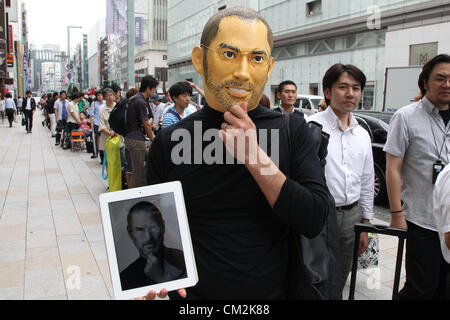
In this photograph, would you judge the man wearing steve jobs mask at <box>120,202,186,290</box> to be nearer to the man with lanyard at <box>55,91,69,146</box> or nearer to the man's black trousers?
the man's black trousers

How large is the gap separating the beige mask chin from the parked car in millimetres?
5762

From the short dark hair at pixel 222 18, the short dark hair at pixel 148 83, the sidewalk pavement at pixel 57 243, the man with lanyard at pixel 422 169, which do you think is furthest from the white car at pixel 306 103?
the short dark hair at pixel 222 18

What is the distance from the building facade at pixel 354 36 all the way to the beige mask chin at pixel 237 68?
19.7m

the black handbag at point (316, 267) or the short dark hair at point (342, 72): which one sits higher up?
the short dark hair at point (342, 72)

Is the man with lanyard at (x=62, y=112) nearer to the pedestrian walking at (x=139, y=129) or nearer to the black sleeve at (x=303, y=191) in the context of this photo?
the pedestrian walking at (x=139, y=129)

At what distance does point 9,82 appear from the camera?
116 feet

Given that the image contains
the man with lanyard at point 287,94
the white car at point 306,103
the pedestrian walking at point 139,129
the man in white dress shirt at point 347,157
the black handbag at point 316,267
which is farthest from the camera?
the white car at point 306,103

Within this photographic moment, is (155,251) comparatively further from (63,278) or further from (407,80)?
(407,80)

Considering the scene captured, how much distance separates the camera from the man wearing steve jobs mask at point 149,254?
116 cm

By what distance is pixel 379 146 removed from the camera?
6.72 metres

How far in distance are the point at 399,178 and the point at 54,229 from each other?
427 centimetres

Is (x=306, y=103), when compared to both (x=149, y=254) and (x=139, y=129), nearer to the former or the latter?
(x=139, y=129)

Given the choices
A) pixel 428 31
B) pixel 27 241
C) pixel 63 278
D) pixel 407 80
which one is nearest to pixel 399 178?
pixel 63 278

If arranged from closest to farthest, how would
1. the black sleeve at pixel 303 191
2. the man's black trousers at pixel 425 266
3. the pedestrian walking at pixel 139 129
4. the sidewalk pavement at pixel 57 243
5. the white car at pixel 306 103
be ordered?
the black sleeve at pixel 303 191, the man's black trousers at pixel 425 266, the sidewalk pavement at pixel 57 243, the pedestrian walking at pixel 139 129, the white car at pixel 306 103
